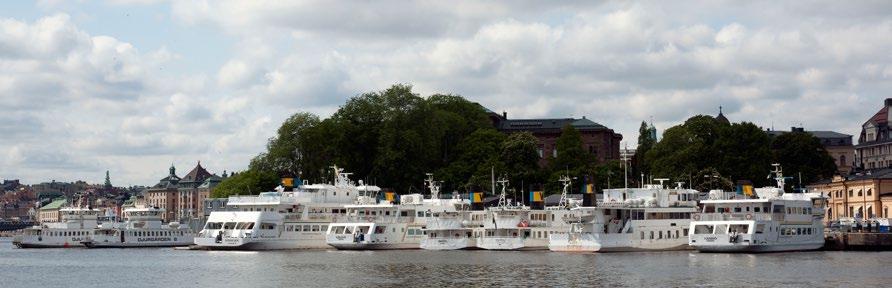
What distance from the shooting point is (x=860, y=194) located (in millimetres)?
128875

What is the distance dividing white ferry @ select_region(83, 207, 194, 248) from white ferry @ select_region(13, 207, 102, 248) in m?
1.10

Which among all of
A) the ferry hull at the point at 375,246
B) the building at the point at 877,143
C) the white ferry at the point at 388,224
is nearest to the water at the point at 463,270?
the ferry hull at the point at 375,246

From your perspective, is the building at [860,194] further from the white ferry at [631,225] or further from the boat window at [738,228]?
the boat window at [738,228]

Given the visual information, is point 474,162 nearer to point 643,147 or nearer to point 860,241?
point 643,147

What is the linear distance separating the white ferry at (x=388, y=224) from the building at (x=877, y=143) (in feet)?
326

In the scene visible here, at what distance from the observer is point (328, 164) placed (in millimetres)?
145125

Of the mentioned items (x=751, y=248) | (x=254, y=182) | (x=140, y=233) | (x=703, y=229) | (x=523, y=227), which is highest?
(x=254, y=182)

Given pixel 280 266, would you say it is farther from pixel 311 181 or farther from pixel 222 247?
pixel 311 181

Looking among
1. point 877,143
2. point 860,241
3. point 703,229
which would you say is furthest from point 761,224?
point 877,143

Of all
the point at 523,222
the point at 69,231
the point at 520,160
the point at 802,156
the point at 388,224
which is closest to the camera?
the point at 523,222

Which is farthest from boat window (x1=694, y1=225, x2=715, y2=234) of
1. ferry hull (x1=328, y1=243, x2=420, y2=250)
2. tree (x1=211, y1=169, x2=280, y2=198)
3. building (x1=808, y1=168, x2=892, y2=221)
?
tree (x1=211, y1=169, x2=280, y2=198)

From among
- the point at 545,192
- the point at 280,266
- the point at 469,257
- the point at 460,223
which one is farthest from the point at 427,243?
the point at 545,192

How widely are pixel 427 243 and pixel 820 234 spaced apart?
31.3m

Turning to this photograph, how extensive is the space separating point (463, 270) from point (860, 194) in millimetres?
66665
